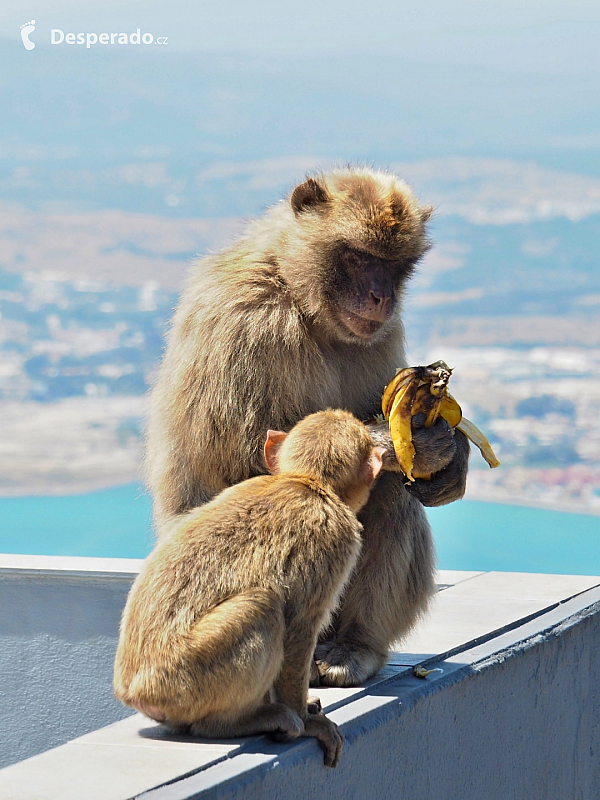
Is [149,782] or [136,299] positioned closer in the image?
[149,782]

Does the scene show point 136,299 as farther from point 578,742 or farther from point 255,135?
point 578,742

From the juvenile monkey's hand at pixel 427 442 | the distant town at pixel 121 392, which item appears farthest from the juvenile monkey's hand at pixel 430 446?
the distant town at pixel 121 392

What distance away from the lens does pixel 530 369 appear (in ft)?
77.3

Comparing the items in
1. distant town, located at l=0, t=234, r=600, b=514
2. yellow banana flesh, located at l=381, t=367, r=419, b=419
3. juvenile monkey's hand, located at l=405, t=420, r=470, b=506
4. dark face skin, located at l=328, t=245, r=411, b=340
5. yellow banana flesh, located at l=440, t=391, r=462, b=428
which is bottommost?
distant town, located at l=0, t=234, r=600, b=514

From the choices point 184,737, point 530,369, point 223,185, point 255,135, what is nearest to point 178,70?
point 255,135

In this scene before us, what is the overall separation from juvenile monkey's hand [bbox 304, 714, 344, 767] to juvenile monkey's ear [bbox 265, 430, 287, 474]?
723 millimetres

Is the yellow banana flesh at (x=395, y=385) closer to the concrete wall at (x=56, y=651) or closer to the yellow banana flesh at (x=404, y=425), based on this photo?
the yellow banana flesh at (x=404, y=425)

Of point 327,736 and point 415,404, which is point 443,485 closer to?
point 415,404

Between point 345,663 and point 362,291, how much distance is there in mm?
1086

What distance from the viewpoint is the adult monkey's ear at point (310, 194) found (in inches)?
136

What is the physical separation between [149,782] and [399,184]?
6.69 ft

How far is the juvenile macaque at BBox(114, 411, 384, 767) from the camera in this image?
7.87ft

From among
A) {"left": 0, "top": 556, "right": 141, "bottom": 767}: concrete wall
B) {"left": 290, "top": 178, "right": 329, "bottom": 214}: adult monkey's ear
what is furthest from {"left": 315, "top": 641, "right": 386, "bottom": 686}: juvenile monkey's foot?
{"left": 0, "top": 556, "right": 141, "bottom": 767}: concrete wall

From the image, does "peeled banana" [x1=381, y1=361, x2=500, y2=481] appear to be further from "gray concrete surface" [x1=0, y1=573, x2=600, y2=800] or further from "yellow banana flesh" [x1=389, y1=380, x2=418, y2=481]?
"gray concrete surface" [x1=0, y1=573, x2=600, y2=800]
